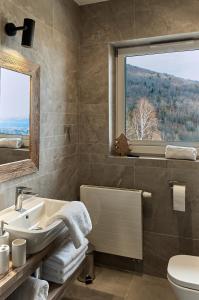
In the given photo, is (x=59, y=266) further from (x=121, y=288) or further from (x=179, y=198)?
(x=179, y=198)

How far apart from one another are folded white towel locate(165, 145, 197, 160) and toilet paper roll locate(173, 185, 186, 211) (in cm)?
27

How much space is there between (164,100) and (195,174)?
0.76 metres

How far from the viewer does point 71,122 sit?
98.4 inches

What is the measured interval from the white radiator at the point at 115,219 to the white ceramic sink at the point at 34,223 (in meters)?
0.71

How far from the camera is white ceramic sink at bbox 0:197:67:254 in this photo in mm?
1295

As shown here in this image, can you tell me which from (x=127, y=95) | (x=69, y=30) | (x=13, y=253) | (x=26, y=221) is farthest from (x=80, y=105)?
(x=13, y=253)

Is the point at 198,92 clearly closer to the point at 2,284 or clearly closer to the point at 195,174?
the point at 195,174

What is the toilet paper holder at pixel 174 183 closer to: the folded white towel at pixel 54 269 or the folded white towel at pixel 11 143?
the folded white towel at pixel 54 269

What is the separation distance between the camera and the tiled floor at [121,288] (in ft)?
7.14

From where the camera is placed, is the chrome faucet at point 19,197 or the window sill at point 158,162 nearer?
the chrome faucet at point 19,197

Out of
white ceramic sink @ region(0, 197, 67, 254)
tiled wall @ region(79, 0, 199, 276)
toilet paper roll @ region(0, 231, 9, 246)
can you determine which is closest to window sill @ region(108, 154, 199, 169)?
tiled wall @ region(79, 0, 199, 276)

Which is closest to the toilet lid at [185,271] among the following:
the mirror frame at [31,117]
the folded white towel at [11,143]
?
the mirror frame at [31,117]

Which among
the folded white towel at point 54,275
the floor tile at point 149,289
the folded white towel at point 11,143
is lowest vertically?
the floor tile at point 149,289

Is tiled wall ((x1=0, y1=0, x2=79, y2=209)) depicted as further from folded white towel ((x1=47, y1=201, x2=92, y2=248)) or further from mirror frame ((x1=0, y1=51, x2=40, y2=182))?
folded white towel ((x1=47, y1=201, x2=92, y2=248))
